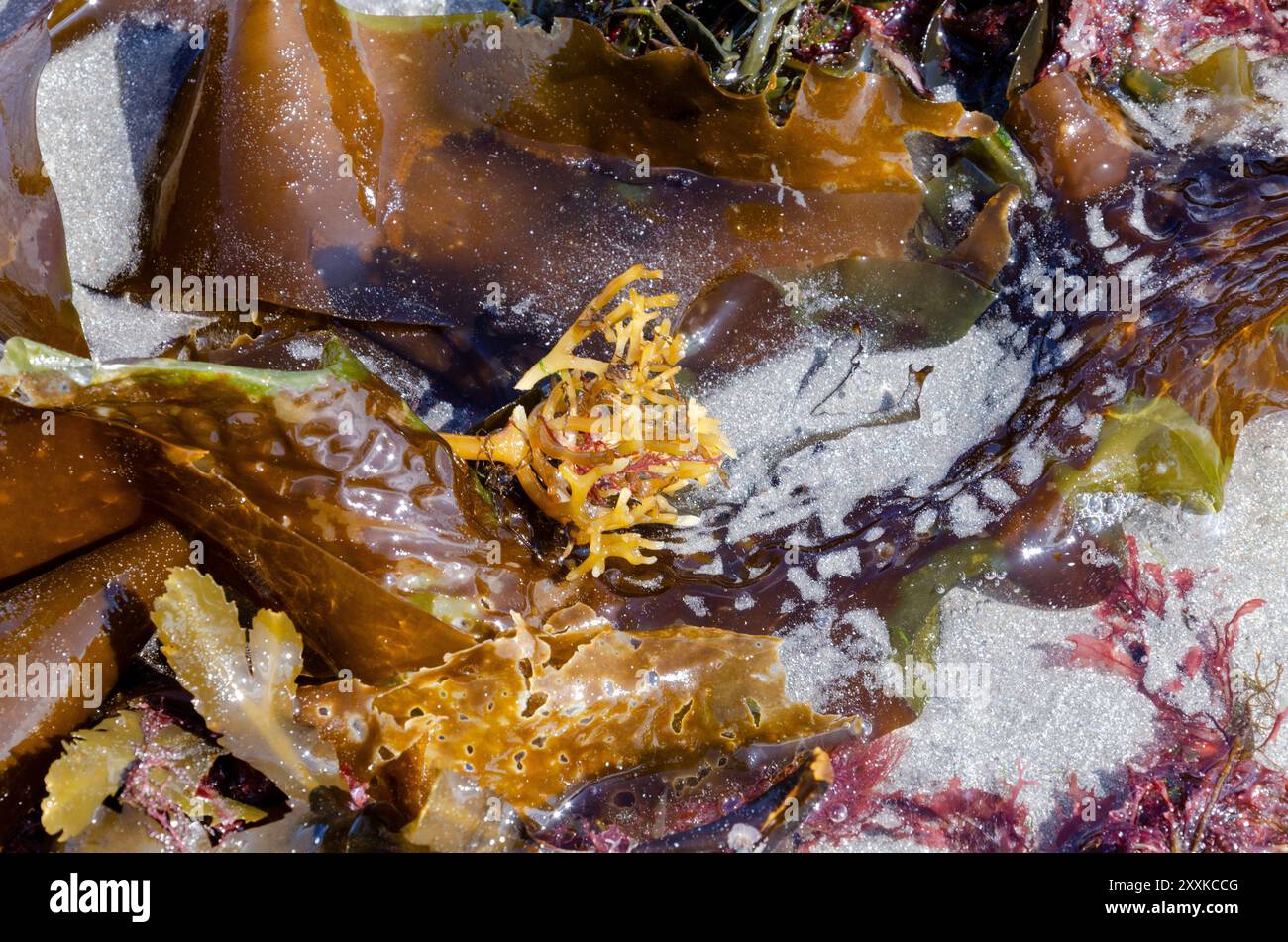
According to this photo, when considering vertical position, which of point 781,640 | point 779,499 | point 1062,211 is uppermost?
point 1062,211

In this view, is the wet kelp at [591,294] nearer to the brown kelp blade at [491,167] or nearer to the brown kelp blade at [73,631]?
the brown kelp blade at [491,167]

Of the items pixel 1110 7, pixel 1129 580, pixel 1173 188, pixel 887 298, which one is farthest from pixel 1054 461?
pixel 1110 7

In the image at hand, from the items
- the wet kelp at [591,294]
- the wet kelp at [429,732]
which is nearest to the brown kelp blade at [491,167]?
the wet kelp at [591,294]

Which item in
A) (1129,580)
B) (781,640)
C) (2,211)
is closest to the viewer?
(2,211)

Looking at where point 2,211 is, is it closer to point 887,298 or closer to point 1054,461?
point 887,298

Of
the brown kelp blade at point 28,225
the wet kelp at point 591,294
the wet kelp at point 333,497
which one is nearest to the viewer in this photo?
the wet kelp at point 333,497

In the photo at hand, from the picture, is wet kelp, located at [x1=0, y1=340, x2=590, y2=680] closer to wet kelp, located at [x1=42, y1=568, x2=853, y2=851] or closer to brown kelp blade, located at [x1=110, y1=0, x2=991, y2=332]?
wet kelp, located at [x1=42, y1=568, x2=853, y2=851]
